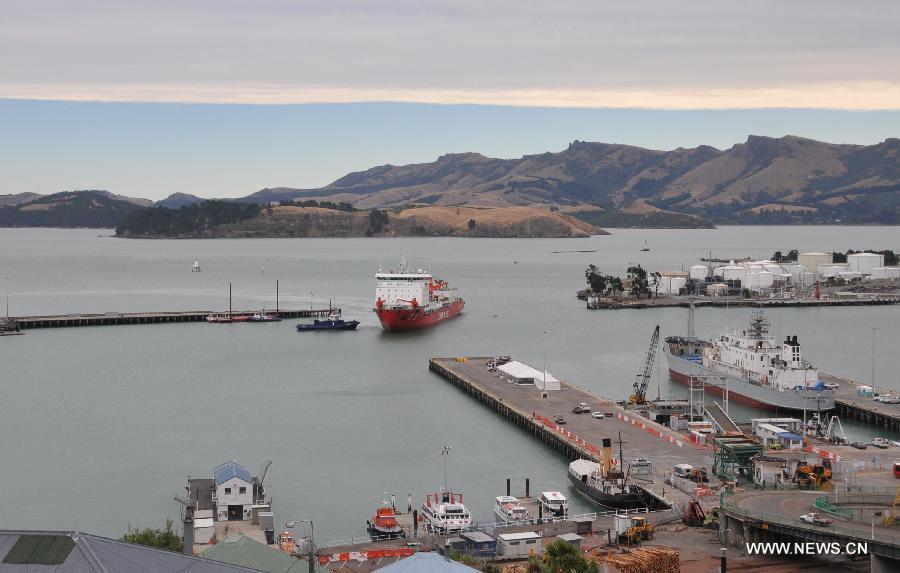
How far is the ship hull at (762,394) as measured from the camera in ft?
136

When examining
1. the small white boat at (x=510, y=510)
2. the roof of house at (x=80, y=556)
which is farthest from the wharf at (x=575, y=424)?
the roof of house at (x=80, y=556)

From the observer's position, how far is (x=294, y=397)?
153ft

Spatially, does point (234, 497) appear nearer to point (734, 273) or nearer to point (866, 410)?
point (866, 410)

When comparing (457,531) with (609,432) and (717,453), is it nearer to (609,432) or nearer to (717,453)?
(717,453)

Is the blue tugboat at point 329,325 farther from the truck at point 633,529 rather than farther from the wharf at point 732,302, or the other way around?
the truck at point 633,529

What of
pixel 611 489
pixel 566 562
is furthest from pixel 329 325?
pixel 566 562

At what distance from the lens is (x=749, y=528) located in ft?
74.3

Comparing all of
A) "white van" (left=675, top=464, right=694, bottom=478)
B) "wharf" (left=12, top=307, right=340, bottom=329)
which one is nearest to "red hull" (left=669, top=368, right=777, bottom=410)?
"white van" (left=675, top=464, right=694, bottom=478)

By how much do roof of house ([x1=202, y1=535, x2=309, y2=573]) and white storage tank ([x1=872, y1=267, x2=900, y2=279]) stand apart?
10131 cm

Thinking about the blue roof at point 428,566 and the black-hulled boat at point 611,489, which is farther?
the black-hulled boat at point 611,489

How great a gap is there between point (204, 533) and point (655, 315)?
63.4m

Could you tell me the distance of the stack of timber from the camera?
20125 millimetres

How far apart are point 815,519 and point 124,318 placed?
62.4 metres

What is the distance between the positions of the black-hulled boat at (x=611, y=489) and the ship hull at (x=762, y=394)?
47.1 ft
